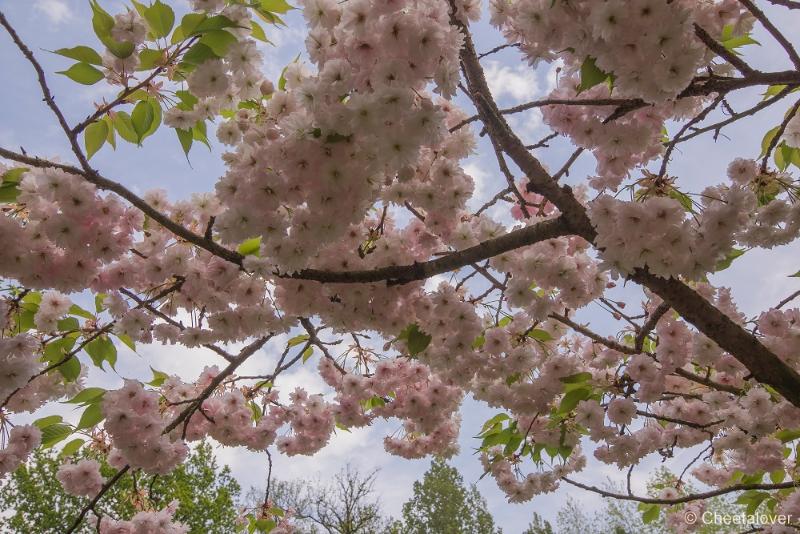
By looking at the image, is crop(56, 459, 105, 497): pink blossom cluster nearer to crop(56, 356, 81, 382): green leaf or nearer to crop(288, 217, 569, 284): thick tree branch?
crop(56, 356, 81, 382): green leaf

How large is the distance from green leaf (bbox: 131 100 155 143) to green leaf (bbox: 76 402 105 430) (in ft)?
6.43

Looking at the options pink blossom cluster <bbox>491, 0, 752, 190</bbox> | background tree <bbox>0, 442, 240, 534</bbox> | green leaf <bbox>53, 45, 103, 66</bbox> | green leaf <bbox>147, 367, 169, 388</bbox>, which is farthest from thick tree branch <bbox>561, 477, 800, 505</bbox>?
background tree <bbox>0, 442, 240, 534</bbox>

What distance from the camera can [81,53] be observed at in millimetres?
2287

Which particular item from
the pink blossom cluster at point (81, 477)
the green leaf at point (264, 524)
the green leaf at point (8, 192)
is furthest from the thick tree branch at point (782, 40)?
the green leaf at point (264, 524)

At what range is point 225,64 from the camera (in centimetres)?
254

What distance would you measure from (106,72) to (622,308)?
345 centimetres

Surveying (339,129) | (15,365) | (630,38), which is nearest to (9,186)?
(15,365)

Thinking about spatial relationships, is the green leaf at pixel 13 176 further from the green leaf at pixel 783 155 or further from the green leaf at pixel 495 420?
the green leaf at pixel 783 155

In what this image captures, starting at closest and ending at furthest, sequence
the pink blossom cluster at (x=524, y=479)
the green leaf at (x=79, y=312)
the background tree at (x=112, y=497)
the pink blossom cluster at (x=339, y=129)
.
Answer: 1. the pink blossom cluster at (x=339, y=129)
2. the green leaf at (x=79, y=312)
3. the pink blossom cluster at (x=524, y=479)
4. the background tree at (x=112, y=497)

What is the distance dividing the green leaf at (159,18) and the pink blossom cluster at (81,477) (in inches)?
142

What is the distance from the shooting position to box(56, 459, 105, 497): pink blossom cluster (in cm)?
430

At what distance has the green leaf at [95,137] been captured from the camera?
9.18 feet

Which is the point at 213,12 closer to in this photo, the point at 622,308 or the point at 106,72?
the point at 106,72

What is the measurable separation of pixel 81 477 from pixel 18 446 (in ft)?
2.76
